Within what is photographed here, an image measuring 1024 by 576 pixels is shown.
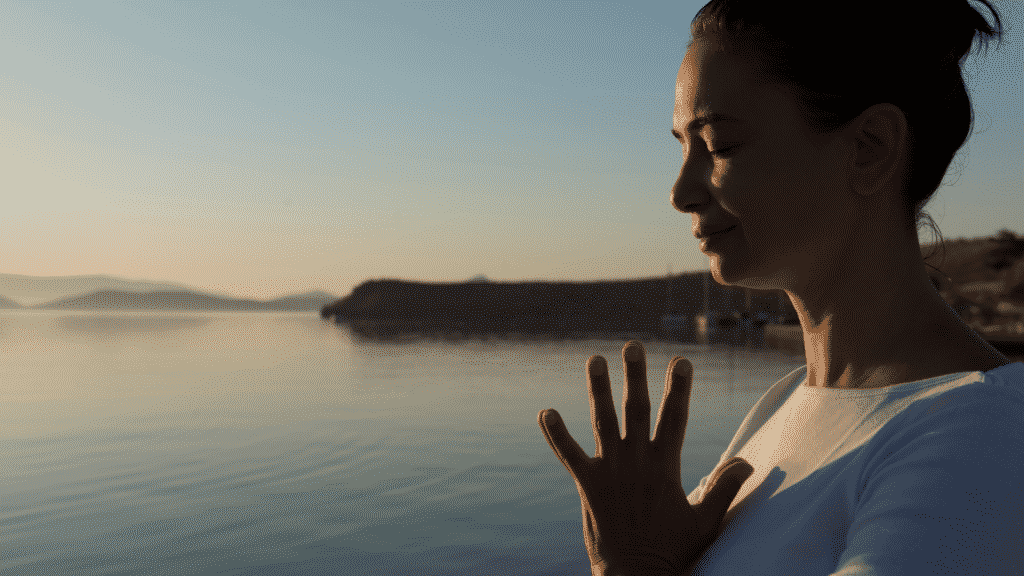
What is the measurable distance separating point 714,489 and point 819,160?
0.50 metres

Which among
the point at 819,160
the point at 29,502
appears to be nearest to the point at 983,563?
the point at 819,160

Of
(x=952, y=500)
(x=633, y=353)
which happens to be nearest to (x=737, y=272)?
(x=633, y=353)

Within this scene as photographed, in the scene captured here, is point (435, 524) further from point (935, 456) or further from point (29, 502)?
point (935, 456)

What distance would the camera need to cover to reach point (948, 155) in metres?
1.08

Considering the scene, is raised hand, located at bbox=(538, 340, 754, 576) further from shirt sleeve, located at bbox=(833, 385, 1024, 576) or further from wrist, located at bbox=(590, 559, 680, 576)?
shirt sleeve, located at bbox=(833, 385, 1024, 576)

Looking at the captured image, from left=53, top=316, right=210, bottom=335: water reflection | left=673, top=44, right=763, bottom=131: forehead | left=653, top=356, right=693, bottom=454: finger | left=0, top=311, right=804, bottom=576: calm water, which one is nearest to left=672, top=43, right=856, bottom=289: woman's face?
left=673, top=44, right=763, bottom=131: forehead

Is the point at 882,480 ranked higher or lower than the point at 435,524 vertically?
higher

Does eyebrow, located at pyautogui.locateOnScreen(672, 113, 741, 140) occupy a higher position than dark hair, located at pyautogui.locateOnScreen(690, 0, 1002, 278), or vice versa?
dark hair, located at pyautogui.locateOnScreen(690, 0, 1002, 278)

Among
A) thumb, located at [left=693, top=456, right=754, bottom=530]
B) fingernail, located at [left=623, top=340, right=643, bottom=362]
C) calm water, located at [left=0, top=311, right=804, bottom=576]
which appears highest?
fingernail, located at [left=623, top=340, right=643, bottom=362]

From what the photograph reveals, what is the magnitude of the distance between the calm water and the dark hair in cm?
706

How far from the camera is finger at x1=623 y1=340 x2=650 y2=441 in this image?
962 millimetres

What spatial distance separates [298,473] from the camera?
11.3 m

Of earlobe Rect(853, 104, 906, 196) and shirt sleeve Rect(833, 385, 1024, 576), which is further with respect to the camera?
earlobe Rect(853, 104, 906, 196)

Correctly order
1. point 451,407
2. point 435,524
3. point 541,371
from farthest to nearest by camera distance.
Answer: point 541,371, point 451,407, point 435,524
